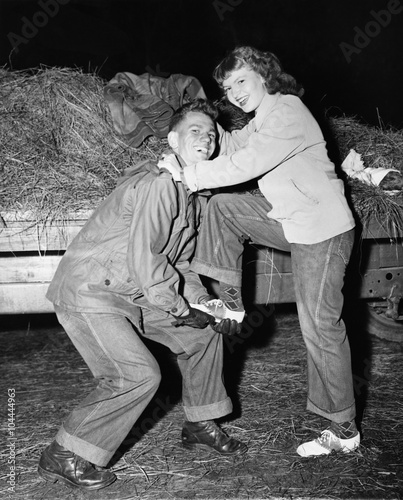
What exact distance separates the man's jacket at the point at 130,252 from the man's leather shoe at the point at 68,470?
71 centimetres

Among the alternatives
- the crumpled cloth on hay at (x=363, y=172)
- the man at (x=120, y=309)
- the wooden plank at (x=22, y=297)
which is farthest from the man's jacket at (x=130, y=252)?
the crumpled cloth on hay at (x=363, y=172)

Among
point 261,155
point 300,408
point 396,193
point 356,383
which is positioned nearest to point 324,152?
point 261,155

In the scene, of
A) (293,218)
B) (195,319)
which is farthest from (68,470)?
(293,218)

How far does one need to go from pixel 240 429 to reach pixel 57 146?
7.40 ft

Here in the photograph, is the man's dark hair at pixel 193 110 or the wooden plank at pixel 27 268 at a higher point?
the man's dark hair at pixel 193 110

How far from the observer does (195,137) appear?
120 inches

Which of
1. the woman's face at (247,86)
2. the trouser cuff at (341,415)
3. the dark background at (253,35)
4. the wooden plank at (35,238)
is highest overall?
the dark background at (253,35)

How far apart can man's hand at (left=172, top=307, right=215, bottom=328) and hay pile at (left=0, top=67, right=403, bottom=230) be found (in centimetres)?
104

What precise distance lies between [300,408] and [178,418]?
816 mm

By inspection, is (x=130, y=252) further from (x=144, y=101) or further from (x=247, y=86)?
(x=144, y=101)

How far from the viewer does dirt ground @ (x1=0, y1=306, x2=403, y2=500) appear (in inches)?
110

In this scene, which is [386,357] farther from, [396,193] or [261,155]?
[261,155]

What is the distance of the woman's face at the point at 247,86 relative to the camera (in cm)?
313

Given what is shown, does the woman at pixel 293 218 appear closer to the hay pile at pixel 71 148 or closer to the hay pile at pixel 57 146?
the hay pile at pixel 71 148
